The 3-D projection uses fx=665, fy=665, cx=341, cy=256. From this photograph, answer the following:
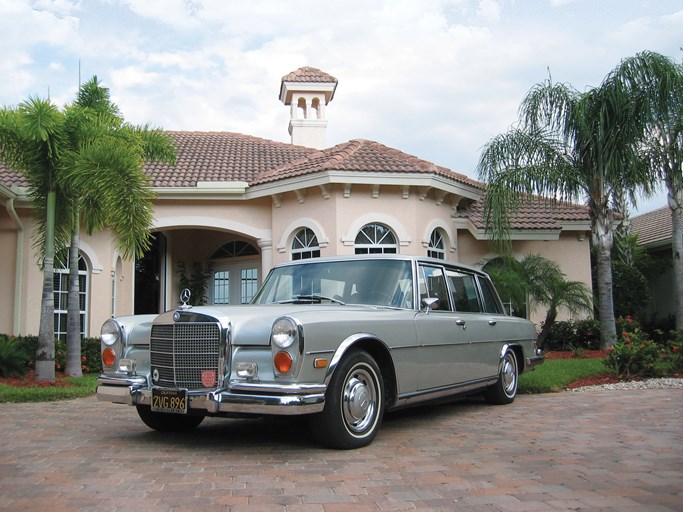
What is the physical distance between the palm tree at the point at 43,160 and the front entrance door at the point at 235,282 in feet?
20.4

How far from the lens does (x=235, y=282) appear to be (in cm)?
1684

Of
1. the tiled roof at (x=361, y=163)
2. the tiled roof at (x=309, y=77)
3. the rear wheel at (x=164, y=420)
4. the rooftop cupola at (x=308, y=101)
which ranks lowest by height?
the rear wheel at (x=164, y=420)

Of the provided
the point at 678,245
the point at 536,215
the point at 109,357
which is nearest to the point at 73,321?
the point at 109,357

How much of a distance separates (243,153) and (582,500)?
14.7 meters

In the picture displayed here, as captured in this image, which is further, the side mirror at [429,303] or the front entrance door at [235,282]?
the front entrance door at [235,282]

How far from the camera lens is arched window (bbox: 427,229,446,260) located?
14.1 metres

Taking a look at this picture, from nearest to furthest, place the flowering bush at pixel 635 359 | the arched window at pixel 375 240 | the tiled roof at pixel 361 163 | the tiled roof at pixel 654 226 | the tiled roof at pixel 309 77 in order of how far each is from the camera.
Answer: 1. the flowering bush at pixel 635 359
2. the tiled roof at pixel 361 163
3. the arched window at pixel 375 240
4. the tiled roof at pixel 654 226
5. the tiled roof at pixel 309 77

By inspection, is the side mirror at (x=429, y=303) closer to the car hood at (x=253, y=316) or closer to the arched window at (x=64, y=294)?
the car hood at (x=253, y=316)

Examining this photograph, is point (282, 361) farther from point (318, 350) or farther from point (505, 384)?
point (505, 384)

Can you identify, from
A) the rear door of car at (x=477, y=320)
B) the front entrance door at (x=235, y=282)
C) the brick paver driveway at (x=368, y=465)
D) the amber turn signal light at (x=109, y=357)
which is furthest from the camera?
the front entrance door at (x=235, y=282)

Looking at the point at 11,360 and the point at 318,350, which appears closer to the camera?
the point at 318,350

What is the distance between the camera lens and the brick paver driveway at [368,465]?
12.0ft

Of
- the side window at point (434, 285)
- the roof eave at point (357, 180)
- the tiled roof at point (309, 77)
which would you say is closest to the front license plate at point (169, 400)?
the side window at point (434, 285)

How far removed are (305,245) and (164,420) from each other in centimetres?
840
